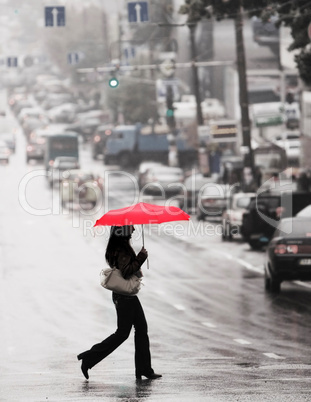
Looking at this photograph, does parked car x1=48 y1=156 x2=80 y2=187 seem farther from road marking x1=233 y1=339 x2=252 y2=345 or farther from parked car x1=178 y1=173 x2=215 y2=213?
road marking x1=233 y1=339 x2=252 y2=345

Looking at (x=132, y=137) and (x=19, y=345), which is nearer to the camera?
(x=19, y=345)

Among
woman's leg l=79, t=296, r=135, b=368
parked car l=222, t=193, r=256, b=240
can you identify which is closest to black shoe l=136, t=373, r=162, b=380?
woman's leg l=79, t=296, r=135, b=368

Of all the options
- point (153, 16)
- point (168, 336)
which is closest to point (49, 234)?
point (168, 336)

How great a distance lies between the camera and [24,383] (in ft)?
40.9

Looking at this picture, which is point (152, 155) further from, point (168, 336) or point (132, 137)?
point (168, 336)

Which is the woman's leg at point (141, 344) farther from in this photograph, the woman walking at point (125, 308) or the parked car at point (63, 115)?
the parked car at point (63, 115)

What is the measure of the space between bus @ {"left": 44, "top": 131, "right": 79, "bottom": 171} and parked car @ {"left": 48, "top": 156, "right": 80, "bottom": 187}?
3.20 metres

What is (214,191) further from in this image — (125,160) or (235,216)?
(125,160)

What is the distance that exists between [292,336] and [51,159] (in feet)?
184

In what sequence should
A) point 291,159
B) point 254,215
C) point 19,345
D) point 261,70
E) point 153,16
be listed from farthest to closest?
point 153,16, point 261,70, point 291,159, point 254,215, point 19,345

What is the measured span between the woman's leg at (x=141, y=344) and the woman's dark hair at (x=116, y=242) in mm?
473

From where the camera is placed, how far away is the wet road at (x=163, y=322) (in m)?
11.8

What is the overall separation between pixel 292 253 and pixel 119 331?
11240 millimetres

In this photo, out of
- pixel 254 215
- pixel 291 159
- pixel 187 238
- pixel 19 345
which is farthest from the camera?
pixel 291 159
